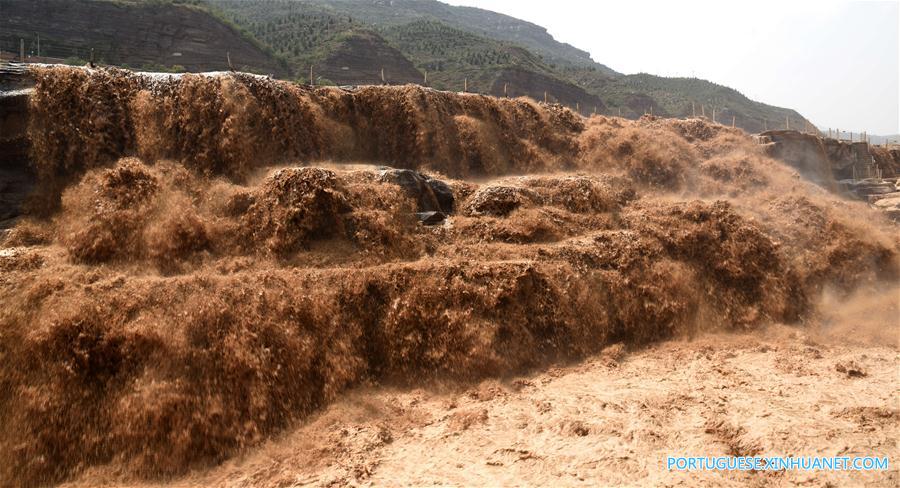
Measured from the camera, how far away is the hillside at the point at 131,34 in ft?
105

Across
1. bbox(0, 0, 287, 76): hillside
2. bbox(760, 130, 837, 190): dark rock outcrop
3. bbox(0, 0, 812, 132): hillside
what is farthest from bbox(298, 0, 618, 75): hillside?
bbox(760, 130, 837, 190): dark rock outcrop

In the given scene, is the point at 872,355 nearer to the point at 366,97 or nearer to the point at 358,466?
the point at 358,466

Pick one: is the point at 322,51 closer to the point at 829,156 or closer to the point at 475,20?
the point at 829,156

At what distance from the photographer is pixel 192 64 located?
34812 mm

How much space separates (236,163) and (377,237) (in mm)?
3421

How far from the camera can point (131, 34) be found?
35.3 meters

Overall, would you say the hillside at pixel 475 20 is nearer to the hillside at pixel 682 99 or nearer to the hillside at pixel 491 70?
the hillside at pixel 682 99

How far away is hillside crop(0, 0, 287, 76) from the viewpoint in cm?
3186

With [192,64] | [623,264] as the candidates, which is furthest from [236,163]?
[192,64]

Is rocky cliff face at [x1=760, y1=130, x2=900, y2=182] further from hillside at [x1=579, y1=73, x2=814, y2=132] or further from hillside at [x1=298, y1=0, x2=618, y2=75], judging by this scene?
hillside at [x1=298, y1=0, x2=618, y2=75]

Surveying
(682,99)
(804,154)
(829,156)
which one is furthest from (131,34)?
(682,99)

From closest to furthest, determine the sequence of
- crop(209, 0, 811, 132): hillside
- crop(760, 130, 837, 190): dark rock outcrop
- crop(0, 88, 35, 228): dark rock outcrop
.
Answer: crop(0, 88, 35, 228): dark rock outcrop
crop(760, 130, 837, 190): dark rock outcrop
crop(209, 0, 811, 132): hillside

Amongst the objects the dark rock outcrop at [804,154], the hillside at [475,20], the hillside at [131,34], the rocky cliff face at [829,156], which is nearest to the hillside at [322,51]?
the hillside at [131,34]

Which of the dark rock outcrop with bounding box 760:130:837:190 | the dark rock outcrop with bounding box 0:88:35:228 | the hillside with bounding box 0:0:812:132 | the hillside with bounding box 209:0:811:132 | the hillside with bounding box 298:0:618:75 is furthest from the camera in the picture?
the hillside with bounding box 298:0:618:75
